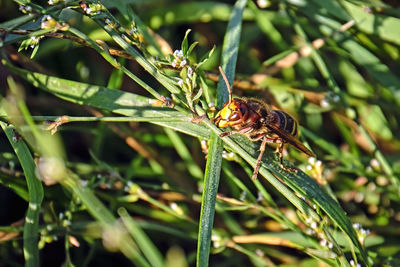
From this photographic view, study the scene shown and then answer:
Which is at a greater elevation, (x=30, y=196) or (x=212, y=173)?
(x=212, y=173)

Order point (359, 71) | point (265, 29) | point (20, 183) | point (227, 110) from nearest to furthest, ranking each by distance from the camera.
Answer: point (227, 110) → point (20, 183) → point (265, 29) → point (359, 71)

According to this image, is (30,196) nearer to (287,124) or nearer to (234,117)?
(234,117)

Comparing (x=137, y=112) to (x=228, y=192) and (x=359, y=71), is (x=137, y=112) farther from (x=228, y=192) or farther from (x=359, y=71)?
(x=359, y=71)

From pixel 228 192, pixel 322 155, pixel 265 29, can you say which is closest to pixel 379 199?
pixel 322 155

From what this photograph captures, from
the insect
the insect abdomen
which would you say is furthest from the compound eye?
the insect abdomen

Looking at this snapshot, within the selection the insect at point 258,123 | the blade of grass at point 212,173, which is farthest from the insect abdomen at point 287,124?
the blade of grass at point 212,173

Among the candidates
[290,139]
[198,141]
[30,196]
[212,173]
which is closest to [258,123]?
[290,139]

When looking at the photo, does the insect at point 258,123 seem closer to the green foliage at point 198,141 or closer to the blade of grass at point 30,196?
the green foliage at point 198,141
